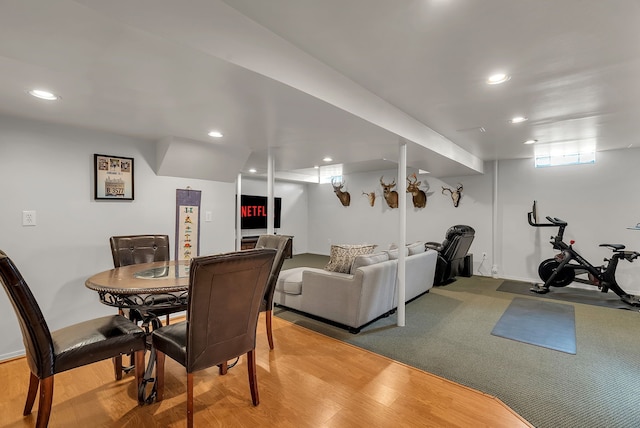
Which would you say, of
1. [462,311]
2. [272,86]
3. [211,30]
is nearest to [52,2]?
[211,30]

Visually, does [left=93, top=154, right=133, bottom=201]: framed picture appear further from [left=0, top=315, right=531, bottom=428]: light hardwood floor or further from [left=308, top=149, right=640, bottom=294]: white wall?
[left=308, top=149, right=640, bottom=294]: white wall

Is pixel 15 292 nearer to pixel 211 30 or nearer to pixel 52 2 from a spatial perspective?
pixel 52 2

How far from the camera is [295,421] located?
6.12 ft

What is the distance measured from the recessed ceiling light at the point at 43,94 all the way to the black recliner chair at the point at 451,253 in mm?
5263

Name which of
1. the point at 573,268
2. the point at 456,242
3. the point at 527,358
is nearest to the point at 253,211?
the point at 456,242

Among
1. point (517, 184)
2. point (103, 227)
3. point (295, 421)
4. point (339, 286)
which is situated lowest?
point (295, 421)

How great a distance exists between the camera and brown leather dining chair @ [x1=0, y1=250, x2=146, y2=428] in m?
1.56

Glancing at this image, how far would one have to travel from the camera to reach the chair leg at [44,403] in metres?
1.58

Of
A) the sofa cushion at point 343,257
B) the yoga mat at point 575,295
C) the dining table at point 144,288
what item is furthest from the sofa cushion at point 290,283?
the yoga mat at point 575,295

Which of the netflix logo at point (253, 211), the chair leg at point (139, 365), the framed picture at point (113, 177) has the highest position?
the framed picture at point (113, 177)

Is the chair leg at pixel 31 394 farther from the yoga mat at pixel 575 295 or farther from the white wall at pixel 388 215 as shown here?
the white wall at pixel 388 215

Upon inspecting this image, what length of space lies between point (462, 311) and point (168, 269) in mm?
3443

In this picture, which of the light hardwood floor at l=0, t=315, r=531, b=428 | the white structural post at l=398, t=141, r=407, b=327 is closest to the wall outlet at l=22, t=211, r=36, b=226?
the light hardwood floor at l=0, t=315, r=531, b=428

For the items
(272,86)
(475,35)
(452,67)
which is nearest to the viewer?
(475,35)
